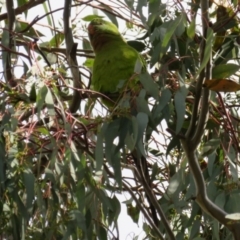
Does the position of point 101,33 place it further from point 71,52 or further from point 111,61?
point 71,52

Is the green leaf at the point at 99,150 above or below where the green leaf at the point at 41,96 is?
below

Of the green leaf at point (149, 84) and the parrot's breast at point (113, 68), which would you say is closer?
the green leaf at point (149, 84)

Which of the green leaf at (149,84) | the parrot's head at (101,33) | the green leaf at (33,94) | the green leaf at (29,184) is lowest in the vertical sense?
the green leaf at (29,184)

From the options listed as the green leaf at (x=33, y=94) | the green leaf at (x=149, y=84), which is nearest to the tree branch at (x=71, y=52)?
the green leaf at (x=33, y=94)

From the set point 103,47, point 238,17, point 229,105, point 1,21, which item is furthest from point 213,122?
point 1,21

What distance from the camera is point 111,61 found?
2.68m

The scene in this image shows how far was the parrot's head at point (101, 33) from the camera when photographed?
9.59 ft

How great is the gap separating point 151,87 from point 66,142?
0.31 metres

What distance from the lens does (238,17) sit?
224 centimetres

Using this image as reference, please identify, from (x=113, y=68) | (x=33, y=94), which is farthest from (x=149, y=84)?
(x=113, y=68)

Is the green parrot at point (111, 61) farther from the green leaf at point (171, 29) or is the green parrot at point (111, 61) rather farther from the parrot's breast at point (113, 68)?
the green leaf at point (171, 29)

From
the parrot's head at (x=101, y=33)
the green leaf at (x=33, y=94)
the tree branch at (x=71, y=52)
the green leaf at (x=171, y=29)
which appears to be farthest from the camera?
the parrot's head at (x=101, y=33)

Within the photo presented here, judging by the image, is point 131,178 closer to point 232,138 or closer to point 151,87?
point 232,138

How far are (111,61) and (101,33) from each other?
316mm
